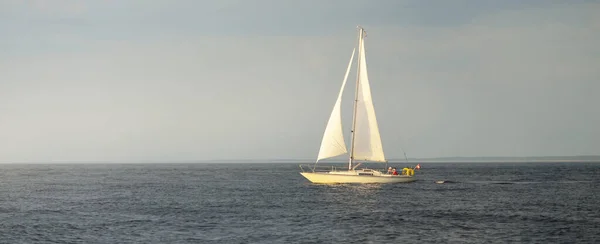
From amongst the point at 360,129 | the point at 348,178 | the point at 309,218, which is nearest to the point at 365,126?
the point at 360,129

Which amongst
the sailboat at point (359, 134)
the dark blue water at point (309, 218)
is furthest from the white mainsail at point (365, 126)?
the dark blue water at point (309, 218)

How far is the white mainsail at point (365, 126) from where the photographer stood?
8888cm

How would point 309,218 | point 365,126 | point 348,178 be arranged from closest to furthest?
1. point 309,218
2. point 348,178
3. point 365,126

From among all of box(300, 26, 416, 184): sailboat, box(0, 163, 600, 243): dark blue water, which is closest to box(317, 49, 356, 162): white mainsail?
box(300, 26, 416, 184): sailboat

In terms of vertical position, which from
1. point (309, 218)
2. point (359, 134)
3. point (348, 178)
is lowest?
point (309, 218)

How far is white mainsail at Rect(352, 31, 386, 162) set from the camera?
88.9 metres

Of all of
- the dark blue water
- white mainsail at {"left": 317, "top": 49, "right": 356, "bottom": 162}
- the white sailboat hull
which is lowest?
the dark blue water

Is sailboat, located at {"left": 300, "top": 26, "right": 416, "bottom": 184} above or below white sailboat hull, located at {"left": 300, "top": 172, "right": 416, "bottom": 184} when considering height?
above

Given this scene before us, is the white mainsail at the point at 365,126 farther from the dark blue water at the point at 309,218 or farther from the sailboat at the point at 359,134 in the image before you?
the dark blue water at the point at 309,218

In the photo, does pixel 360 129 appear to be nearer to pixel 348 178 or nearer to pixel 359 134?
pixel 359 134

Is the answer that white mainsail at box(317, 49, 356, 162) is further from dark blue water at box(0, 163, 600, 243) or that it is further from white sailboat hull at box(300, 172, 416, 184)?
dark blue water at box(0, 163, 600, 243)

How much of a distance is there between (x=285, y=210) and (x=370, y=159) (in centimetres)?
3325

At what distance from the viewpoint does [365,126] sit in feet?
293

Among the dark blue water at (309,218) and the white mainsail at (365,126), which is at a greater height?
the white mainsail at (365,126)
